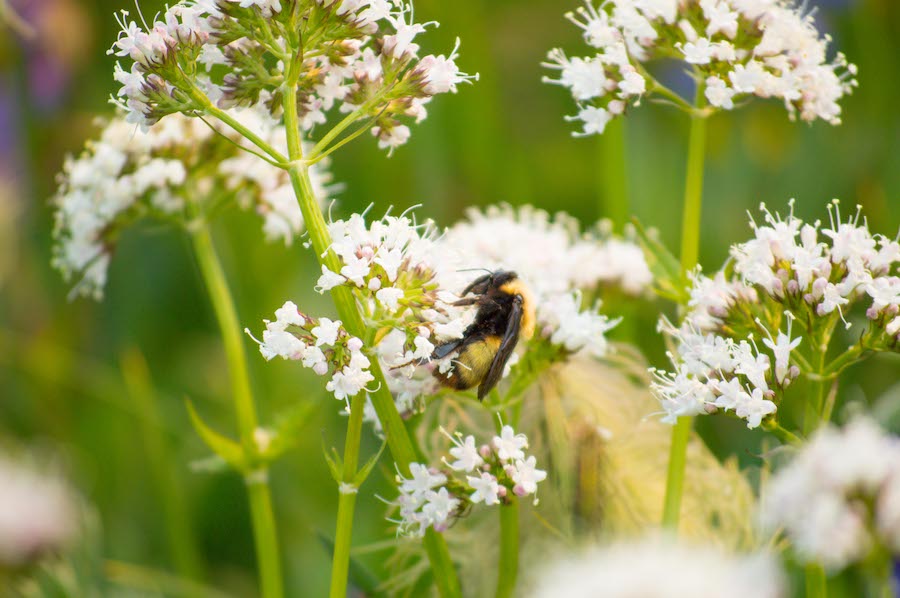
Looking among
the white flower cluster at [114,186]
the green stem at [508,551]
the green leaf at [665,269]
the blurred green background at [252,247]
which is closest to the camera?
the green stem at [508,551]

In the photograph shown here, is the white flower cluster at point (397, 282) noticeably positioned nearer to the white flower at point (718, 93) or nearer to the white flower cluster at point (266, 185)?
the white flower at point (718, 93)

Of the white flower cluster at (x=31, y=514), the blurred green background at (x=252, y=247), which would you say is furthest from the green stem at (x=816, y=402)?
the white flower cluster at (x=31, y=514)

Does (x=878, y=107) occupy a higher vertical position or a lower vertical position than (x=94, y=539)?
higher

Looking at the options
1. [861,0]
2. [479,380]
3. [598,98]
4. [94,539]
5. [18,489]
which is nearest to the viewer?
[479,380]

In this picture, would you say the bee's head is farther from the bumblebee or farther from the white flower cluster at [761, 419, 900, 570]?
the white flower cluster at [761, 419, 900, 570]

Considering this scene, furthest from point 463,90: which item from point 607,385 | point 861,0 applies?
point 607,385

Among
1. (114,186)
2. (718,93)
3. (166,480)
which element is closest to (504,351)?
(718,93)

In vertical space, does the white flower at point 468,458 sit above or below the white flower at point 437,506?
above

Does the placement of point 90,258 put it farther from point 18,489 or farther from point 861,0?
point 861,0

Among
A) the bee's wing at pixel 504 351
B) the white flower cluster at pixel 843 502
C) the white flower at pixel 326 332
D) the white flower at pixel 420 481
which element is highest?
the white flower at pixel 326 332
